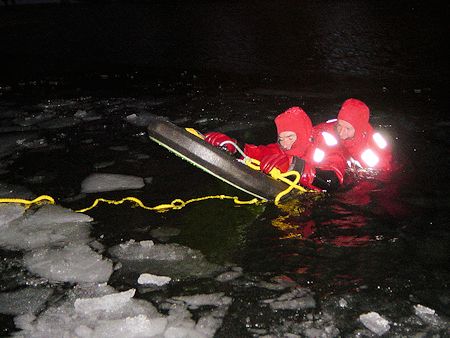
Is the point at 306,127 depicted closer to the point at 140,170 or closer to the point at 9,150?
the point at 140,170

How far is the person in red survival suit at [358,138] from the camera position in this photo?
420 cm

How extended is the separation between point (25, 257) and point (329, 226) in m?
2.31

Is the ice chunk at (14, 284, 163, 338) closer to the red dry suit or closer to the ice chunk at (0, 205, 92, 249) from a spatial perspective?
the ice chunk at (0, 205, 92, 249)

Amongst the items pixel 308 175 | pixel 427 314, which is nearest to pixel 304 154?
pixel 308 175

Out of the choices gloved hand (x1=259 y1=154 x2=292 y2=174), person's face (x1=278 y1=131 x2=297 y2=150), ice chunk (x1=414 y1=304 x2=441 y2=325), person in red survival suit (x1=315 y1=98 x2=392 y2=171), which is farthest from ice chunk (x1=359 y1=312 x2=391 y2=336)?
person in red survival suit (x1=315 y1=98 x2=392 y2=171)

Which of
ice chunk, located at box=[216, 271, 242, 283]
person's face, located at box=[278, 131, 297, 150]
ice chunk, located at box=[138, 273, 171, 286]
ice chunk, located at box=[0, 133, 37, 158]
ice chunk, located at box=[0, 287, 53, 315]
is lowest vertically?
ice chunk, located at box=[0, 287, 53, 315]

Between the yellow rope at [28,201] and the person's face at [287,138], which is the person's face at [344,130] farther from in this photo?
the yellow rope at [28,201]

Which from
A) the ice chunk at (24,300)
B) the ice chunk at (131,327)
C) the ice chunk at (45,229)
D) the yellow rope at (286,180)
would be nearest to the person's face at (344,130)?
the yellow rope at (286,180)

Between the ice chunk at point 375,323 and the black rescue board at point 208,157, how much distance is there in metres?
1.51

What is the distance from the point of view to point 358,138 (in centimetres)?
433

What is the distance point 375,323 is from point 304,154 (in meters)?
1.94

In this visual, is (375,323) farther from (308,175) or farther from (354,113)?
(354,113)

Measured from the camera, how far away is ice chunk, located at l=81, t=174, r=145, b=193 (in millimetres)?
4355

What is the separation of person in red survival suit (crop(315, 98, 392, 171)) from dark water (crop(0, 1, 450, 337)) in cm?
22
